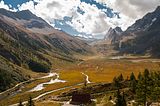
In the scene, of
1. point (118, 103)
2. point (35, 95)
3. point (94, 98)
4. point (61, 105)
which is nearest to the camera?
point (118, 103)

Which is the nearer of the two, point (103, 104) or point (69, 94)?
point (103, 104)

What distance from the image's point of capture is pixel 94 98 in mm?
147500

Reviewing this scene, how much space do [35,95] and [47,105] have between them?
192 feet

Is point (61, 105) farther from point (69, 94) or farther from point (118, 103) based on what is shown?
point (118, 103)

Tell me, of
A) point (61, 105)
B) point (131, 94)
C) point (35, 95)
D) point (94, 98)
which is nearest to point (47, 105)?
point (61, 105)

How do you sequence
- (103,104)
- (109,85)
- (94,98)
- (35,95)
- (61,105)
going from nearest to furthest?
1. (103,104)
2. (61,105)
3. (94,98)
4. (109,85)
5. (35,95)

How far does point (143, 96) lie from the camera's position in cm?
8494

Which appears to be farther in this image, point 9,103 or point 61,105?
point 9,103

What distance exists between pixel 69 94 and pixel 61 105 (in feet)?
107

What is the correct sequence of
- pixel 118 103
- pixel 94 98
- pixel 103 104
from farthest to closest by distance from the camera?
pixel 94 98
pixel 103 104
pixel 118 103

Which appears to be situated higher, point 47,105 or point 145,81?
point 145,81

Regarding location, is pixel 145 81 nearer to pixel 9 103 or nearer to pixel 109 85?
pixel 109 85

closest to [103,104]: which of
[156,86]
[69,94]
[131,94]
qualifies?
[131,94]

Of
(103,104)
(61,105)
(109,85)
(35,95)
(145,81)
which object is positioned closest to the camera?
(145,81)
